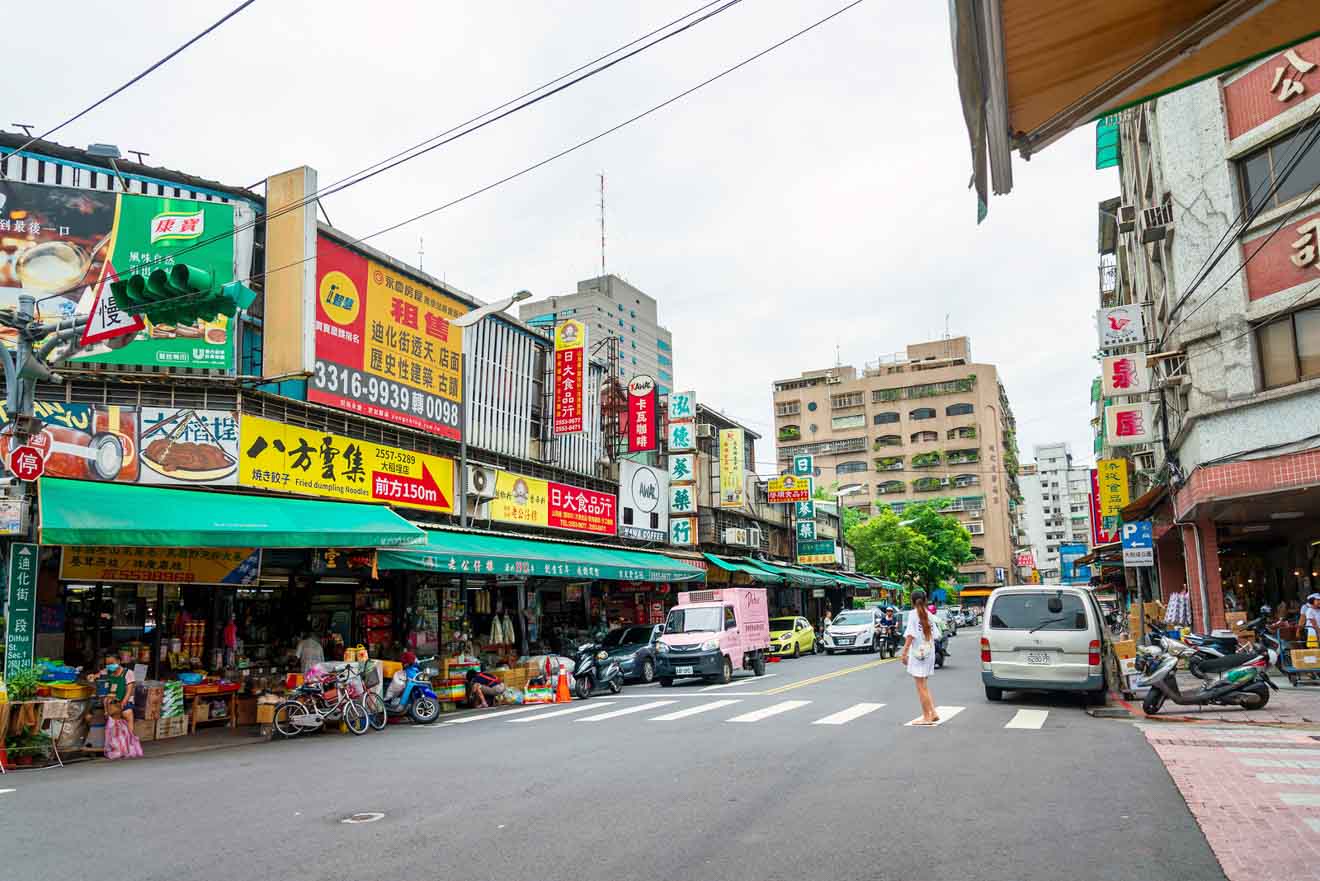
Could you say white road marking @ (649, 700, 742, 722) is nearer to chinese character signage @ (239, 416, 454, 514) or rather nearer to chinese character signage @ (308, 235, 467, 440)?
chinese character signage @ (239, 416, 454, 514)

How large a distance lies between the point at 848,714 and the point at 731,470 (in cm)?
2270

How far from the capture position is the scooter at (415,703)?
15797mm

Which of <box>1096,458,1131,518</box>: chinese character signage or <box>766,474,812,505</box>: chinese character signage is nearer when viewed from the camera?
<box>1096,458,1131,518</box>: chinese character signage

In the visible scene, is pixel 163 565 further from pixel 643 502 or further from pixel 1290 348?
pixel 1290 348

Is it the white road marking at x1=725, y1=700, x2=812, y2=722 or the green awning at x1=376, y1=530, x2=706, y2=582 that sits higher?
the green awning at x1=376, y1=530, x2=706, y2=582

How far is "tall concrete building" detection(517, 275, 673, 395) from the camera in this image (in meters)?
122

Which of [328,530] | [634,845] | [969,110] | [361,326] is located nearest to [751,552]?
[361,326]

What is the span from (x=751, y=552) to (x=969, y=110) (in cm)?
4047

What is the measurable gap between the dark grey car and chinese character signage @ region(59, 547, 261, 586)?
8.91 metres

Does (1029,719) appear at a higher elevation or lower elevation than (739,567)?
lower

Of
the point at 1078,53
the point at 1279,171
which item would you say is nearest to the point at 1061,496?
the point at 1279,171

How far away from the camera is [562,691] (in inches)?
768

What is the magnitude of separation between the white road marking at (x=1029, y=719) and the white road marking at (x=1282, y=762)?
3.13 meters

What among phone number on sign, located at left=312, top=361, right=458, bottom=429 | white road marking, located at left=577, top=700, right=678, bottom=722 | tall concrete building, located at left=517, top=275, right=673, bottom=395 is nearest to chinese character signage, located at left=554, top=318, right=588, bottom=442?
phone number on sign, located at left=312, top=361, right=458, bottom=429
